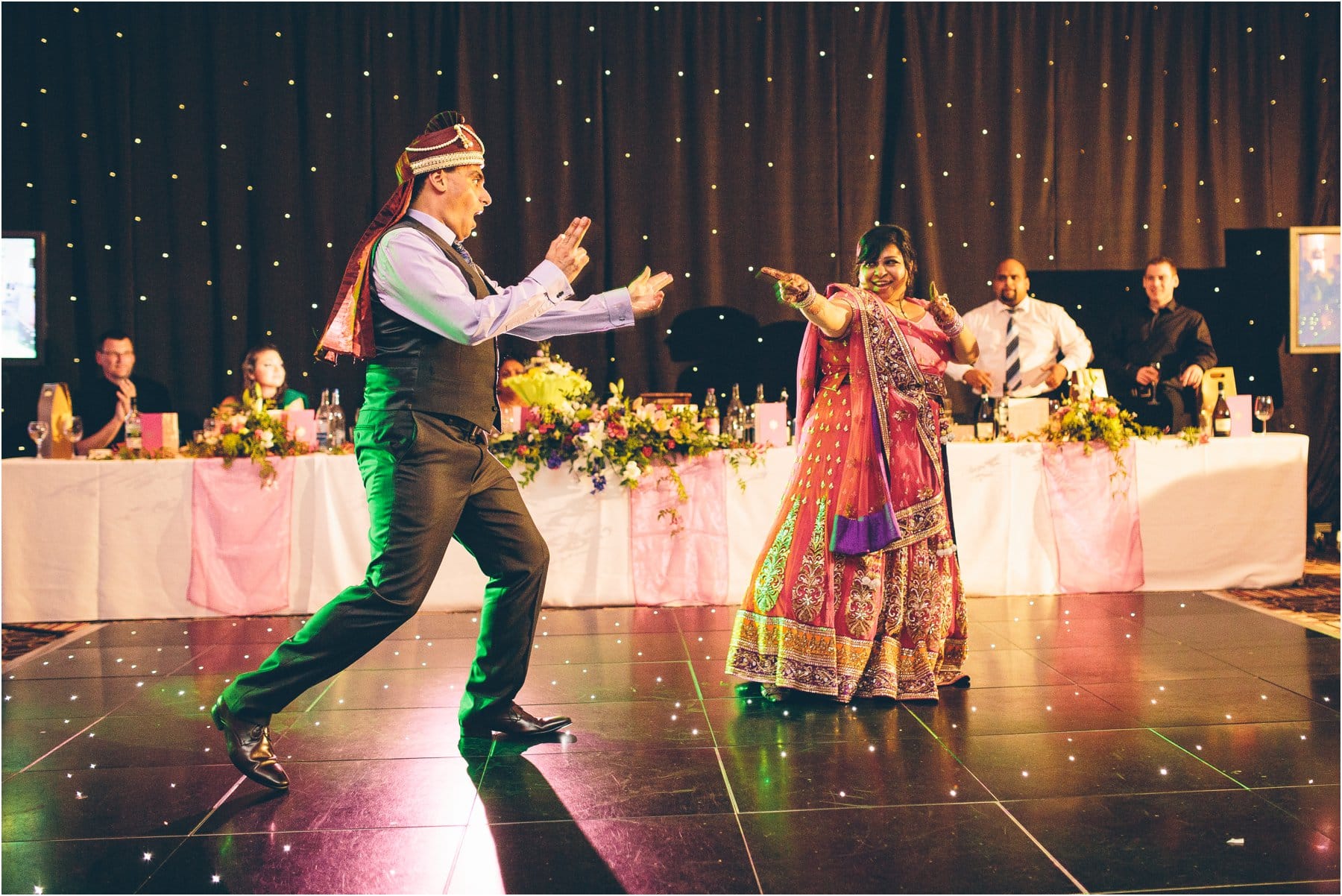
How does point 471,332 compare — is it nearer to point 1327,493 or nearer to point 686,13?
point 686,13

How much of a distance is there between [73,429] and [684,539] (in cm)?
280

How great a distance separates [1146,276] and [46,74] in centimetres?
654

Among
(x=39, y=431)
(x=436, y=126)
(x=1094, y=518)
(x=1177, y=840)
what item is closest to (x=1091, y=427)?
(x=1094, y=518)

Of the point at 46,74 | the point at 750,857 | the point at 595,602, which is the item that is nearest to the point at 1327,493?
the point at 595,602

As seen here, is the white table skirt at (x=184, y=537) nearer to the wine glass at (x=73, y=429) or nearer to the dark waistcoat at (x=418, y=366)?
the wine glass at (x=73, y=429)

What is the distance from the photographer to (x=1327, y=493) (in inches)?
266

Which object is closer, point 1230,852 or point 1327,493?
point 1230,852

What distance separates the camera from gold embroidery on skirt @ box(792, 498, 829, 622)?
311cm

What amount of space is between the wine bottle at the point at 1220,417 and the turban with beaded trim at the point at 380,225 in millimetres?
3929

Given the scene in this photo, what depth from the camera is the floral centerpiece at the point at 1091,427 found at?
477cm

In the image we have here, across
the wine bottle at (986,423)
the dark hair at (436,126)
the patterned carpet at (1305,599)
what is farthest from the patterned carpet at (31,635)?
the patterned carpet at (1305,599)

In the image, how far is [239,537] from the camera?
15.1 ft

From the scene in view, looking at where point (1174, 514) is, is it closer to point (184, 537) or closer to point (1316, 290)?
point (1316, 290)

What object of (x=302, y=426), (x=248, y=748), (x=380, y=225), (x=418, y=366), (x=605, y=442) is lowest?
(x=248, y=748)
